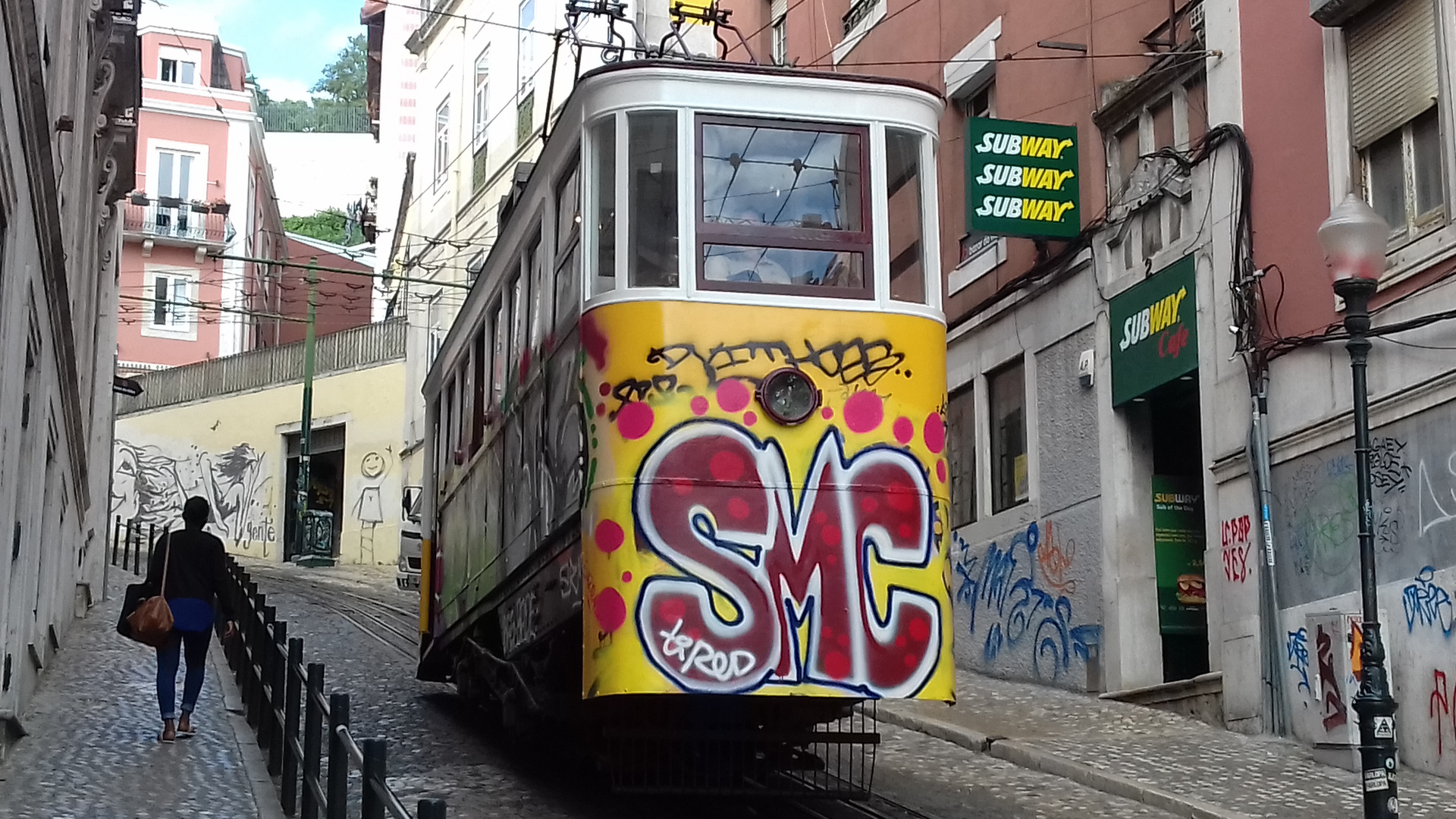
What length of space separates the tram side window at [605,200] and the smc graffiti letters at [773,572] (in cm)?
89

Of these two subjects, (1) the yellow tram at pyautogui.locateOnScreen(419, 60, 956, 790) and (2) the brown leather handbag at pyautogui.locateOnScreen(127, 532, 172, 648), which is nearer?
(1) the yellow tram at pyautogui.locateOnScreen(419, 60, 956, 790)

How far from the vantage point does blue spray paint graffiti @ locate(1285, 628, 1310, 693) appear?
42.0 ft

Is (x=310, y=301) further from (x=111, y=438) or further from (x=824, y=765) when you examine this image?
(x=824, y=765)

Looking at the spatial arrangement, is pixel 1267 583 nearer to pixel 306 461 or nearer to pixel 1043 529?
pixel 1043 529

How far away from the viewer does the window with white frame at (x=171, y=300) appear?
48688 mm

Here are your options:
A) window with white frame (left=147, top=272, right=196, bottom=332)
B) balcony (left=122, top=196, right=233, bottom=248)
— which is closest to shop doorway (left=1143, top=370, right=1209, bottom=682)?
window with white frame (left=147, top=272, right=196, bottom=332)

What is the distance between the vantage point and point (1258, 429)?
13516mm

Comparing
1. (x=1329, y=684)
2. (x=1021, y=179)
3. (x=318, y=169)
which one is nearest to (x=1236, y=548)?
(x=1329, y=684)

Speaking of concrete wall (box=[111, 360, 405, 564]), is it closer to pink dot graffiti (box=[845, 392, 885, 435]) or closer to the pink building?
the pink building

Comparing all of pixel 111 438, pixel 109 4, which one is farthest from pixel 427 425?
pixel 111 438

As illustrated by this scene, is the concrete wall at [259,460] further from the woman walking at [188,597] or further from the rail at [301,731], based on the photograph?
the woman walking at [188,597]

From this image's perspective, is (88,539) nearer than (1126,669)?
No

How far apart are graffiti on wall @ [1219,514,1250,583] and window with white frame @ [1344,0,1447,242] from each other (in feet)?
8.48

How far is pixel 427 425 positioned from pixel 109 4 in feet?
17.5
